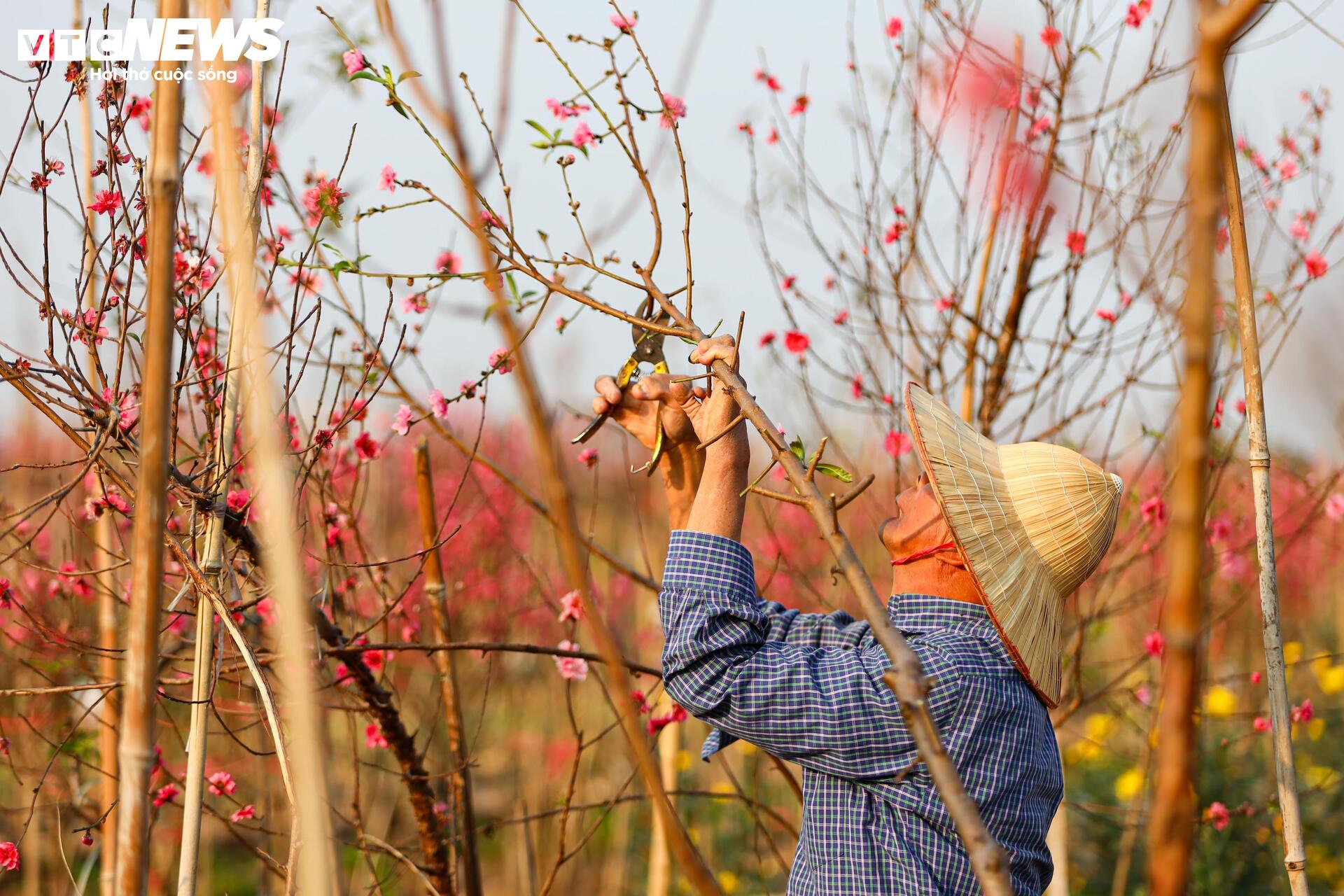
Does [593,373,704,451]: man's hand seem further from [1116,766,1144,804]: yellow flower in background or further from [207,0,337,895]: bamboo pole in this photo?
[1116,766,1144,804]: yellow flower in background

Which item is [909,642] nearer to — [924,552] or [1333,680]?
[924,552]

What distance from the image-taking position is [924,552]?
1.85 m

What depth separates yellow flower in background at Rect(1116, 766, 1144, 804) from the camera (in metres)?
4.60

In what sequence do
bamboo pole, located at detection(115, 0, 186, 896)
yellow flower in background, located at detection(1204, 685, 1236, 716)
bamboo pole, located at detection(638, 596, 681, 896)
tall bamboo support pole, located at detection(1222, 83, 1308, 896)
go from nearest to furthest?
bamboo pole, located at detection(115, 0, 186, 896)
tall bamboo support pole, located at detection(1222, 83, 1308, 896)
bamboo pole, located at detection(638, 596, 681, 896)
yellow flower in background, located at detection(1204, 685, 1236, 716)

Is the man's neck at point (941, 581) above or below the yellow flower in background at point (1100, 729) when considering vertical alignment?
above

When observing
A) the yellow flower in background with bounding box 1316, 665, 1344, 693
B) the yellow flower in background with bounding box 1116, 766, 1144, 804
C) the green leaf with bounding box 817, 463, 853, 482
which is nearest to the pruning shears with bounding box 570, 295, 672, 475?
the green leaf with bounding box 817, 463, 853, 482

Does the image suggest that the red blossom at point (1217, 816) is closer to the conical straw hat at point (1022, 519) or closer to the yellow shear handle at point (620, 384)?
the conical straw hat at point (1022, 519)

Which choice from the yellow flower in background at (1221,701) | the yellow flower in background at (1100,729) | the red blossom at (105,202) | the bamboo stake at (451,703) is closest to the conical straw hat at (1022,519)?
the bamboo stake at (451,703)

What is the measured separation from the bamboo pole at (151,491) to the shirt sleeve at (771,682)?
0.85m

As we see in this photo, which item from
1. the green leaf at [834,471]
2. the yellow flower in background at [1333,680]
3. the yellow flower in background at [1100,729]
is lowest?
the yellow flower in background at [1100,729]

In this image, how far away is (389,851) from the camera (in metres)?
2.22

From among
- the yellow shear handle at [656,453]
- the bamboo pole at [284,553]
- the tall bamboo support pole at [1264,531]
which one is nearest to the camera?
the bamboo pole at [284,553]

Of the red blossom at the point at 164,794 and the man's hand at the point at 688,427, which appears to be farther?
the red blossom at the point at 164,794

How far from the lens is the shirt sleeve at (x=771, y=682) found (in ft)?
5.40
